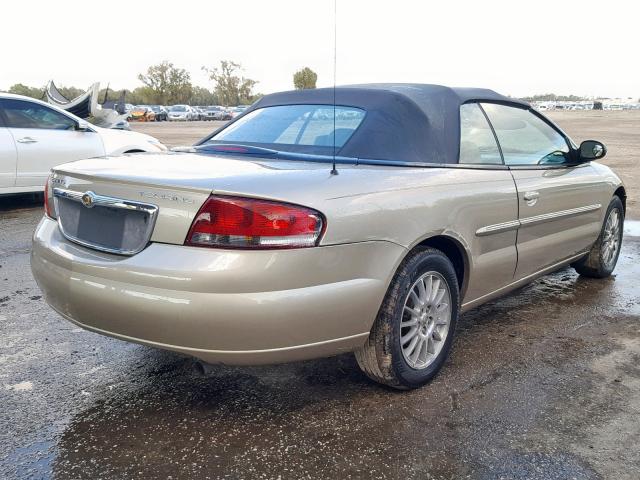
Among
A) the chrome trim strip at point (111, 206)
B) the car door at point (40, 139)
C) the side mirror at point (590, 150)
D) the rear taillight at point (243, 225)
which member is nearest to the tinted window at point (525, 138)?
the side mirror at point (590, 150)

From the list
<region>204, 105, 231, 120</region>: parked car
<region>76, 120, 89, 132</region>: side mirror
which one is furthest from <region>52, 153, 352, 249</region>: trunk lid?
<region>204, 105, 231, 120</region>: parked car

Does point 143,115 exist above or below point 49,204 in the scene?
below

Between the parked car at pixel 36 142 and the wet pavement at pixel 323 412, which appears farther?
the parked car at pixel 36 142

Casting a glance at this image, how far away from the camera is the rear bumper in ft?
7.83

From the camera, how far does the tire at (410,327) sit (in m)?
2.85

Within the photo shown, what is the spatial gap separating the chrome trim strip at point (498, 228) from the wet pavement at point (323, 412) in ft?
2.31

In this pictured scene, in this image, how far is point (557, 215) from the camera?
4113 millimetres

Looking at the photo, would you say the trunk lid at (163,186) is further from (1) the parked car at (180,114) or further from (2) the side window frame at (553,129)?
(1) the parked car at (180,114)

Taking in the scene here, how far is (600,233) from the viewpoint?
488cm

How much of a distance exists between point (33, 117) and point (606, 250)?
7.22 metres

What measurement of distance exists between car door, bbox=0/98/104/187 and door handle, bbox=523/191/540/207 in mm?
6710

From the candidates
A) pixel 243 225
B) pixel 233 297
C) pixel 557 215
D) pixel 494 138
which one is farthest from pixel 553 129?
pixel 233 297

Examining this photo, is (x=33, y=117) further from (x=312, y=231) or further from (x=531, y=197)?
(x=312, y=231)

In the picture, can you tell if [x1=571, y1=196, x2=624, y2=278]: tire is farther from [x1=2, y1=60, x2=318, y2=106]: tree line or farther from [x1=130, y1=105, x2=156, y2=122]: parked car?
[x1=2, y1=60, x2=318, y2=106]: tree line
